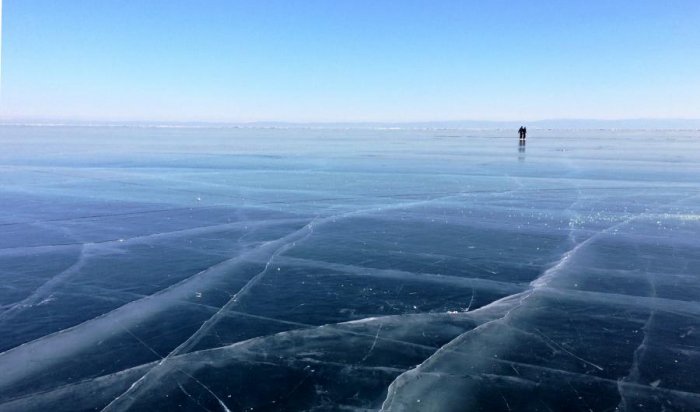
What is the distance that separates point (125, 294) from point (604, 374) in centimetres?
475

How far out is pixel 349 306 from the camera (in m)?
5.26

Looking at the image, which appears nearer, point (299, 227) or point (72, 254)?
point (72, 254)

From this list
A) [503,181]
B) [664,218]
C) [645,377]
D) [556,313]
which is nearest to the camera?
[645,377]

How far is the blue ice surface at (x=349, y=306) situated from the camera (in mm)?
3709

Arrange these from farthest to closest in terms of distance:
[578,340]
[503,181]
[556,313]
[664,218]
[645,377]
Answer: [503,181]
[664,218]
[556,313]
[578,340]
[645,377]

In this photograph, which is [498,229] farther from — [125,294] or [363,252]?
[125,294]

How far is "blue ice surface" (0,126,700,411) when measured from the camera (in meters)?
3.71

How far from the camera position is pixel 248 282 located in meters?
6.05

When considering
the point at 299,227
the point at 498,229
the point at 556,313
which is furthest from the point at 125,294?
the point at 498,229

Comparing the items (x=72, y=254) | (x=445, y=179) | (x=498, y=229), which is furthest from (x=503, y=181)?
(x=72, y=254)

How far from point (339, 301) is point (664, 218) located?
7.53 meters

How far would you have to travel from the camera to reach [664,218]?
9742 mm

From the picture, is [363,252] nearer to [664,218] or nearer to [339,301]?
[339,301]

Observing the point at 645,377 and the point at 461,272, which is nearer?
the point at 645,377
